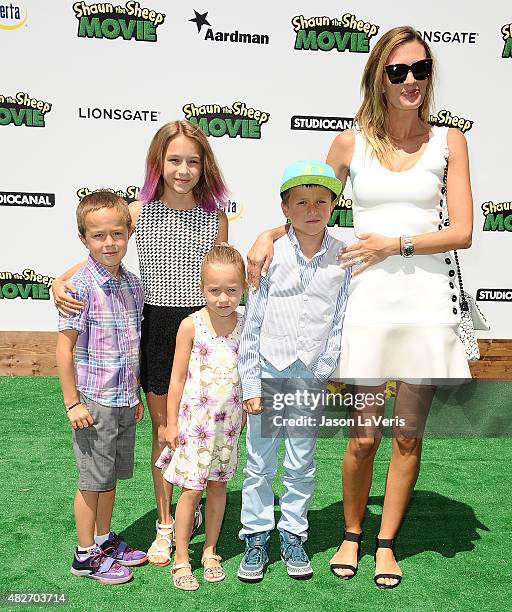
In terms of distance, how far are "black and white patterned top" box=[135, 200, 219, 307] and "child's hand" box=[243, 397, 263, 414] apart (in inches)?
21.8

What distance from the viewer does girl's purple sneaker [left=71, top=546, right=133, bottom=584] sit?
2.89 meters

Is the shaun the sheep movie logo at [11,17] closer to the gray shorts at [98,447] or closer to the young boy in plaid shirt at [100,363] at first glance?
the young boy in plaid shirt at [100,363]

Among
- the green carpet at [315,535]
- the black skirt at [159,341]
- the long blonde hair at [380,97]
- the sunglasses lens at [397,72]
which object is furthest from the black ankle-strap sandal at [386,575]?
the sunglasses lens at [397,72]

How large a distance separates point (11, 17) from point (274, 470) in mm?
5023

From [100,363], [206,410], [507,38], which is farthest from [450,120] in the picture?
[100,363]

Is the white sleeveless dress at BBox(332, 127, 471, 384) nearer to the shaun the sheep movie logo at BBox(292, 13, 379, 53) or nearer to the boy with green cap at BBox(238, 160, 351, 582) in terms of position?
the boy with green cap at BBox(238, 160, 351, 582)

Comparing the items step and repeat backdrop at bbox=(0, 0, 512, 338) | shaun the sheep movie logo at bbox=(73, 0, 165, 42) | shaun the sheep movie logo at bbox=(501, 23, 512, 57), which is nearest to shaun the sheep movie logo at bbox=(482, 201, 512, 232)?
step and repeat backdrop at bbox=(0, 0, 512, 338)

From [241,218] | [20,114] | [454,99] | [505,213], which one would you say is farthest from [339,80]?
[20,114]

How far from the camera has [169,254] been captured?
2984 mm

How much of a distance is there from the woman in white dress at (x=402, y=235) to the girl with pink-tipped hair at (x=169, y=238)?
38 centimetres

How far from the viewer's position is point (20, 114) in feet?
19.9

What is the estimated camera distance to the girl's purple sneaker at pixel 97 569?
2.89 metres

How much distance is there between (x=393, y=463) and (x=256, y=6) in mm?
4608

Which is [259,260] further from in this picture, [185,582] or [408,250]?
[185,582]
